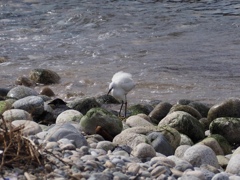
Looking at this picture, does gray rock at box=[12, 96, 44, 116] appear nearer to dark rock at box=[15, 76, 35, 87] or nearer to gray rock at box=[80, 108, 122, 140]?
gray rock at box=[80, 108, 122, 140]

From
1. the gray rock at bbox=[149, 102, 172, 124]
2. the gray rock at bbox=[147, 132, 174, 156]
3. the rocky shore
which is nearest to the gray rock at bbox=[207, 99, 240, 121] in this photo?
the rocky shore

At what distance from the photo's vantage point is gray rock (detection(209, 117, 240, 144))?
261 inches

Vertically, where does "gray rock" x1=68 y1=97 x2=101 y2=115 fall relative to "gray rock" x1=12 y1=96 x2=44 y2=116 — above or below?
below

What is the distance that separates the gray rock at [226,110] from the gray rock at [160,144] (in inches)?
86.1

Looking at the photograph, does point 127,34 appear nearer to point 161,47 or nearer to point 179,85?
point 161,47

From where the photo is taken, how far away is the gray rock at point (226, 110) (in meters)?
7.36

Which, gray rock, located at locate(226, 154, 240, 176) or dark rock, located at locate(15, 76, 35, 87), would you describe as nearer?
gray rock, located at locate(226, 154, 240, 176)

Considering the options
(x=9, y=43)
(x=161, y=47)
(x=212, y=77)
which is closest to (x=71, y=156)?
(x=212, y=77)

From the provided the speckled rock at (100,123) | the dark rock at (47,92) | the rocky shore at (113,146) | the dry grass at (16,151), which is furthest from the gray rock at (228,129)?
the dry grass at (16,151)

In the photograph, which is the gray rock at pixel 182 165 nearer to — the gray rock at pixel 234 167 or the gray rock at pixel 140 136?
the gray rock at pixel 234 167

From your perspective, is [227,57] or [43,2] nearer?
[227,57]

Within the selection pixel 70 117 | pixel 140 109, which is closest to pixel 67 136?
pixel 70 117

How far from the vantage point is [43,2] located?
1825 centimetres

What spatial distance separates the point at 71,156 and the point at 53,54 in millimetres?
8130
